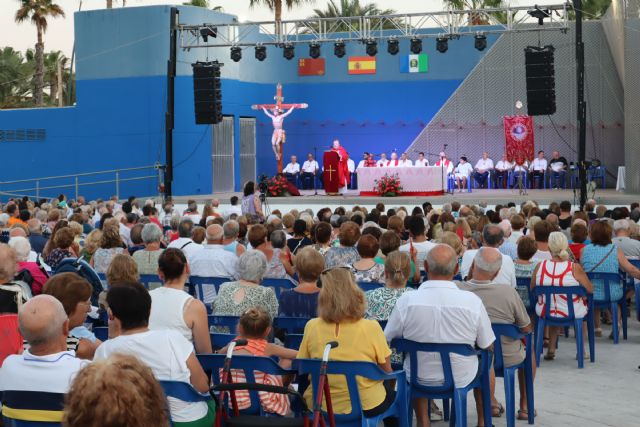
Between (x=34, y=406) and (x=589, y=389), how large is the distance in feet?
15.3

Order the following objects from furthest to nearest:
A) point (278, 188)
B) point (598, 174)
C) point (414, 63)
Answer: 1. point (414, 63)
2. point (598, 174)
3. point (278, 188)

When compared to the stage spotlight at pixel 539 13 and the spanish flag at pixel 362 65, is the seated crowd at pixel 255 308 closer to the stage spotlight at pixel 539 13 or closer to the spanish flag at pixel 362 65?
the stage spotlight at pixel 539 13

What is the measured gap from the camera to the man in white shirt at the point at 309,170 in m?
28.8

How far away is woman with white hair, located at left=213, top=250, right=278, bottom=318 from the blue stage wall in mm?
21657

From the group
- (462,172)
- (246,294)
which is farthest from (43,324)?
(462,172)

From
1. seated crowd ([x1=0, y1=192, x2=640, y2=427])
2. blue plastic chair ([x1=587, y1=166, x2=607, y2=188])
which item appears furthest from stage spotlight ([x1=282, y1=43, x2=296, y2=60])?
seated crowd ([x1=0, y1=192, x2=640, y2=427])

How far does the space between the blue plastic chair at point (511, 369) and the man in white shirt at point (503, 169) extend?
71.4 feet

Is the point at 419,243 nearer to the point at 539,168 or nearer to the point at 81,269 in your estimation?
the point at 81,269

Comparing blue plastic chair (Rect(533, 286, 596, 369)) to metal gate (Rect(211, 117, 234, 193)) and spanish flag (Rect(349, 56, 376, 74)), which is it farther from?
spanish flag (Rect(349, 56, 376, 74))

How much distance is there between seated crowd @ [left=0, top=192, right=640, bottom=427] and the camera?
12.9 ft

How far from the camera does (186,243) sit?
9.30 m

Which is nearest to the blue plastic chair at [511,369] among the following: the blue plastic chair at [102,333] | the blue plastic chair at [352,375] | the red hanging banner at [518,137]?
the blue plastic chair at [352,375]

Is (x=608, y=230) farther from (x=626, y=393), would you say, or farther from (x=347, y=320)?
(x=347, y=320)

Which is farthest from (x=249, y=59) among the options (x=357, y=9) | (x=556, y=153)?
(x=357, y=9)
